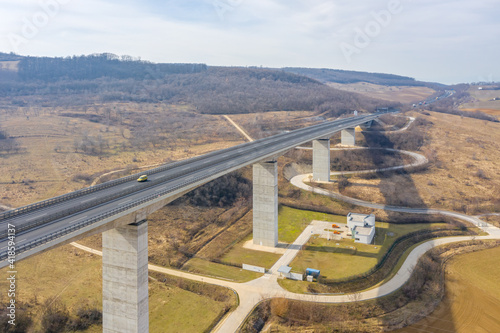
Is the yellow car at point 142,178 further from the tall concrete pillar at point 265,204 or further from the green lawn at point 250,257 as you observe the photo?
the tall concrete pillar at point 265,204

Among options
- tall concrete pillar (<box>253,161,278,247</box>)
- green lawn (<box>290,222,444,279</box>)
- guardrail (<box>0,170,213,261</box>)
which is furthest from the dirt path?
guardrail (<box>0,170,213,261</box>)

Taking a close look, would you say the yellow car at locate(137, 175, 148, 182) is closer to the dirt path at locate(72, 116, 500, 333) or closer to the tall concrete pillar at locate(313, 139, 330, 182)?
the dirt path at locate(72, 116, 500, 333)

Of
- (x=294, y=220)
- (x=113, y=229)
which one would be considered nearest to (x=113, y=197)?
(x=113, y=229)

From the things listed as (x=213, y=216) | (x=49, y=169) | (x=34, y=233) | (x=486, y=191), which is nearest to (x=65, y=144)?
(x=49, y=169)

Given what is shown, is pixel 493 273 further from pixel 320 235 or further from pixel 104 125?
pixel 104 125

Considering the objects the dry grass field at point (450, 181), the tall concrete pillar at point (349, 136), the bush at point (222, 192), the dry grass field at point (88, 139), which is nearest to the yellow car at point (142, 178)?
the bush at point (222, 192)
